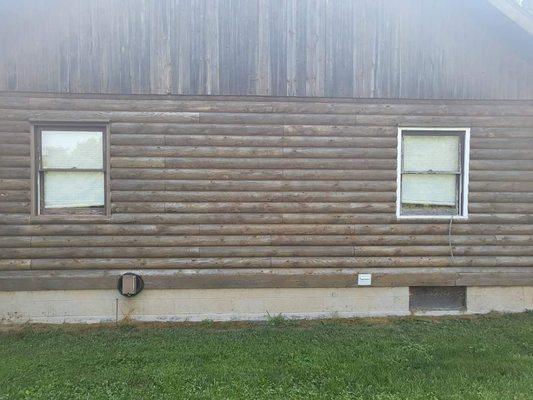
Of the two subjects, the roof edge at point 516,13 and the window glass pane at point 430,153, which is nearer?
the roof edge at point 516,13

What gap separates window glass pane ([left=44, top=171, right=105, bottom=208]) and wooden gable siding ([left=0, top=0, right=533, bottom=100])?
1.19 meters

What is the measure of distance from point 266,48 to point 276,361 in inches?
168

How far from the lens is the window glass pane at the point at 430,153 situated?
6.64 meters

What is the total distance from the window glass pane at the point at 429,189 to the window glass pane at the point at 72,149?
179 inches

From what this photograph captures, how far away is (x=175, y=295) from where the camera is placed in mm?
6328

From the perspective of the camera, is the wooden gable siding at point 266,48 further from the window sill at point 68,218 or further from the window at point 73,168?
the window sill at point 68,218

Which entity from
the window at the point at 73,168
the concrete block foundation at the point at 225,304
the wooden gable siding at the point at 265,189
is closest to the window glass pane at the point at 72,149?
the window at the point at 73,168

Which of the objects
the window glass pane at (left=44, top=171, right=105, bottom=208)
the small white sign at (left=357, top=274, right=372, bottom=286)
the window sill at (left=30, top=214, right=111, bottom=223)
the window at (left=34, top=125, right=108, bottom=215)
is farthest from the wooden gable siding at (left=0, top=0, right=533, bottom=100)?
the small white sign at (left=357, top=274, right=372, bottom=286)

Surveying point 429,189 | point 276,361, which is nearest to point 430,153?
point 429,189

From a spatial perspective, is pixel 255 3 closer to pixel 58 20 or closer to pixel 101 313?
pixel 58 20

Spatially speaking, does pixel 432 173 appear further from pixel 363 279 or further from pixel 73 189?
pixel 73 189

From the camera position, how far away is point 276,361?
4.67 m

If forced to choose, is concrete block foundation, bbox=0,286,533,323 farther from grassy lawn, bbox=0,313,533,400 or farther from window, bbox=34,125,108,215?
window, bbox=34,125,108,215

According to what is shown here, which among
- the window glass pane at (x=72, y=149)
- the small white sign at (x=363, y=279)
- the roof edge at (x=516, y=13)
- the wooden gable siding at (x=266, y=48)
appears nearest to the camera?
the roof edge at (x=516, y=13)
